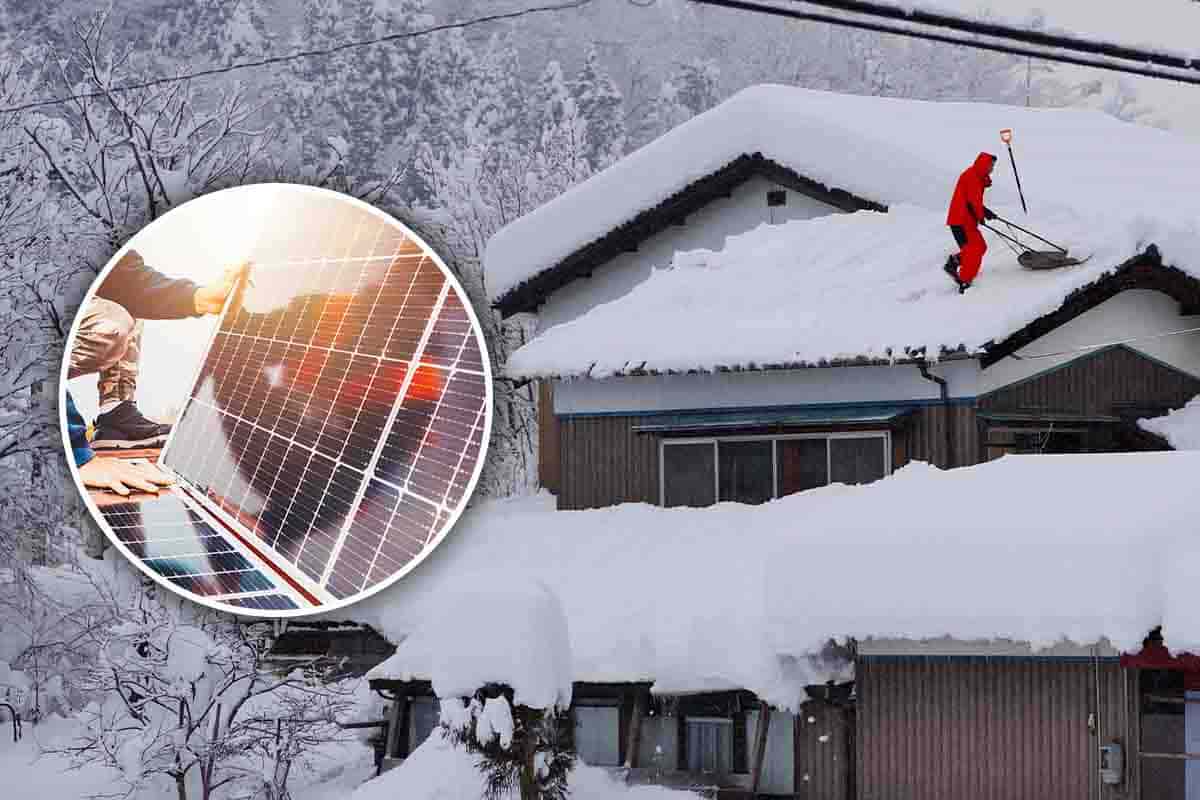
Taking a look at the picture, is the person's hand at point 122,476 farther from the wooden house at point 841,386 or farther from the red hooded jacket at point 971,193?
the red hooded jacket at point 971,193

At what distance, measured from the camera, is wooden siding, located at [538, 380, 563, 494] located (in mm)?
20656

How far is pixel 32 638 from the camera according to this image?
30438 millimetres

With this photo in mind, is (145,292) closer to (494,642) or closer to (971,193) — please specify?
(494,642)

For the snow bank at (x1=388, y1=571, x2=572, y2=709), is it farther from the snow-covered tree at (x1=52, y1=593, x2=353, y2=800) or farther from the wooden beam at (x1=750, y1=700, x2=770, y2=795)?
the snow-covered tree at (x1=52, y1=593, x2=353, y2=800)

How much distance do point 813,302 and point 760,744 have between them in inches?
227

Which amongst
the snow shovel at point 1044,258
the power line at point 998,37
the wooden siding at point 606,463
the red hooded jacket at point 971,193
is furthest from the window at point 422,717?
the power line at point 998,37

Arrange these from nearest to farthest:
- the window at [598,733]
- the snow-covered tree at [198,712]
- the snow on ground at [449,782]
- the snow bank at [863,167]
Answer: the snow on ground at [449,782], the window at [598,733], the snow-covered tree at [198,712], the snow bank at [863,167]

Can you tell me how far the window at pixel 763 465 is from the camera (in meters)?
18.4

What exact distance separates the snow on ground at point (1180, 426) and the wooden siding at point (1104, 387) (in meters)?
0.29

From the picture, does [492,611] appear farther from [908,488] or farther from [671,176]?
[671,176]

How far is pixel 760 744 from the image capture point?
15.6 meters

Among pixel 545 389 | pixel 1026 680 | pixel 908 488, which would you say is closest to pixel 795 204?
pixel 545 389

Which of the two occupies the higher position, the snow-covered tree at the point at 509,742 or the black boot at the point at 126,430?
the black boot at the point at 126,430

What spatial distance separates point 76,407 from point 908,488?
11.4 meters
